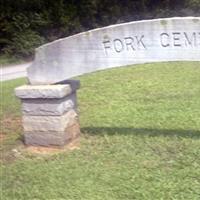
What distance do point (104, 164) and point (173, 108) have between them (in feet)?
6.89

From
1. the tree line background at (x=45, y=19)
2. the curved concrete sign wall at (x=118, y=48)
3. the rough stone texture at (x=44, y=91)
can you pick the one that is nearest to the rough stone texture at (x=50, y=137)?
the rough stone texture at (x=44, y=91)

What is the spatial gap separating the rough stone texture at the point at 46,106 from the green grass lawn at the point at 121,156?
15.8 inches

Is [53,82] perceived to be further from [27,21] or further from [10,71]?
[27,21]

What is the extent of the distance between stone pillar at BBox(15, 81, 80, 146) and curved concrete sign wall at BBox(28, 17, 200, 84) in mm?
175

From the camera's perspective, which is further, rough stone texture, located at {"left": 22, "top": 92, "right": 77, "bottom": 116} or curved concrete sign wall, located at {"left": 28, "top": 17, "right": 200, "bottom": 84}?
rough stone texture, located at {"left": 22, "top": 92, "right": 77, "bottom": 116}

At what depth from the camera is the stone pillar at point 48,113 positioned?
18.8 ft

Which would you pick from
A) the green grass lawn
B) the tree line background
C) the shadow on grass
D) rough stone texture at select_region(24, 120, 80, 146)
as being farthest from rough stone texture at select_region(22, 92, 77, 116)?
the tree line background

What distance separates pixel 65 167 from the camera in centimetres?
537

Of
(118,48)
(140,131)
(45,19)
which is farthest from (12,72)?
(118,48)

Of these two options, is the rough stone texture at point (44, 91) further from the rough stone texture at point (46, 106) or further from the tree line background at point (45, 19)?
the tree line background at point (45, 19)

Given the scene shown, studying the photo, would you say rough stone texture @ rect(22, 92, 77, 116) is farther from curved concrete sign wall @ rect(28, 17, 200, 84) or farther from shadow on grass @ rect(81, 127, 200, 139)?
shadow on grass @ rect(81, 127, 200, 139)

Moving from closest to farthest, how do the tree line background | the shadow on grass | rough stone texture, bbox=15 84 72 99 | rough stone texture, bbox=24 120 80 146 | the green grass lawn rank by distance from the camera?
the green grass lawn, rough stone texture, bbox=15 84 72 99, rough stone texture, bbox=24 120 80 146, the shadow on grass, the tree line background

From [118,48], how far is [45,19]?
983 cm

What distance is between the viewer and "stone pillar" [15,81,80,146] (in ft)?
18.8
